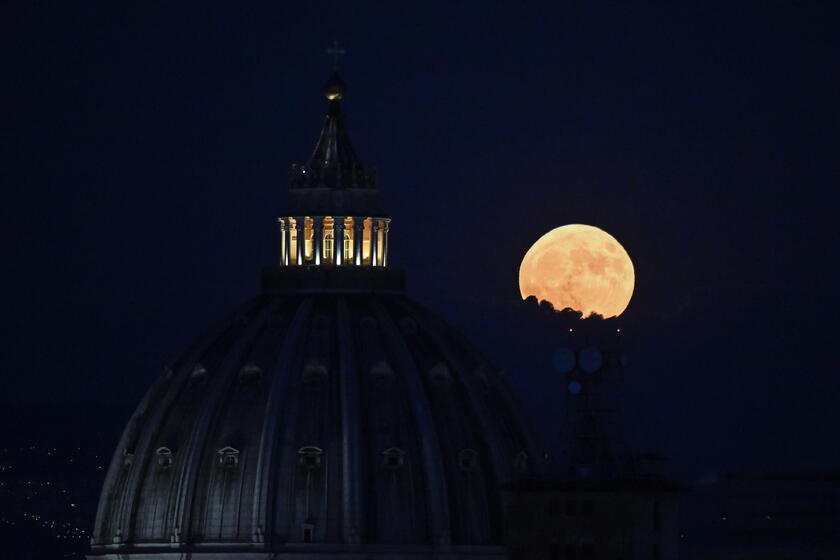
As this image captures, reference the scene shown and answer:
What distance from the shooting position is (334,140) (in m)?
179

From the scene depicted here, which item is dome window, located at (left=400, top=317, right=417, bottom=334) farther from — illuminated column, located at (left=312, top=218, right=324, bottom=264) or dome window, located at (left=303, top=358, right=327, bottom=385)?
illuminated column, located at (left=312, top=218, right=324, bottom=264)

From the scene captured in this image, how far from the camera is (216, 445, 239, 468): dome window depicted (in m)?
169

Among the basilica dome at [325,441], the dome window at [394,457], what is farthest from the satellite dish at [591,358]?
the dome window at [394,457]

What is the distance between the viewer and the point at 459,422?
17100 centimetres

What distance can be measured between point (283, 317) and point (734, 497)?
4515cm

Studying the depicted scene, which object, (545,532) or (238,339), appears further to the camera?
(238,339)

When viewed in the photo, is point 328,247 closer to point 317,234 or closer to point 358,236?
point 317,234

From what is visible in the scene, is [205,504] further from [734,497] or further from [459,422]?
[734,497]

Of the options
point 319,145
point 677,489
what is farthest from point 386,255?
point 677,489

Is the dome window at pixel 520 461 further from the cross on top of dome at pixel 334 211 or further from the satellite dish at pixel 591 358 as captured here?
the satellite dish at pixel 591 358

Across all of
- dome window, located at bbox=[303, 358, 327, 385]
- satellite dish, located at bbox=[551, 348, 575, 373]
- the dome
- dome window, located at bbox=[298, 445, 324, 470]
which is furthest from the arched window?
satellite dish, located at bbox=[551, 348, 575, 373]

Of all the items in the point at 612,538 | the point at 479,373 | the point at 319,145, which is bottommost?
the point at 612,538

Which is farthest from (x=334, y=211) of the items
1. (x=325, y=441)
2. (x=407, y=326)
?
(x=325, y=441)

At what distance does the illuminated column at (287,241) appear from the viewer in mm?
176500
